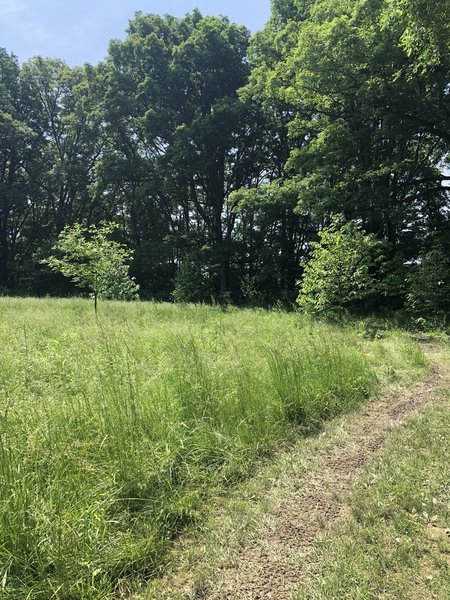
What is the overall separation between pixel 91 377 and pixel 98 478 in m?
1.78

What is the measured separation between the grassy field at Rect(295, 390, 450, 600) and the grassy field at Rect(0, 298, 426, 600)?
1019mm

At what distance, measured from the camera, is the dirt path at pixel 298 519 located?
2283 millimetres

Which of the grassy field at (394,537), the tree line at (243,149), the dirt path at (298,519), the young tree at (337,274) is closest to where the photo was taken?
the grassy field at (394,537)

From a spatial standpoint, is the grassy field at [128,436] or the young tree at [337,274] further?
the young tree at [337,274]

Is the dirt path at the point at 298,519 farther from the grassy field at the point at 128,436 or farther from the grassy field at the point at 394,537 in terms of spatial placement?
the grassy field at the point at 128,436

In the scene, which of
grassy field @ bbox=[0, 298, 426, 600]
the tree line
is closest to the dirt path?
grassy field @ bbox=[0, 298, 426, 600]

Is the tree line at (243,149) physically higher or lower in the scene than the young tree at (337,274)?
higher

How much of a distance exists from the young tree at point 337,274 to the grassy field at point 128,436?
18.6 feet

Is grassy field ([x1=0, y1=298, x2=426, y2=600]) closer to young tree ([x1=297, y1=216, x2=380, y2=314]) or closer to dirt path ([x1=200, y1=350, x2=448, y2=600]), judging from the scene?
dirt path ([x1=200, y1=350, x2=448, y2=600])

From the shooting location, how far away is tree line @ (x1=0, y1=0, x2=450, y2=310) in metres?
15.1

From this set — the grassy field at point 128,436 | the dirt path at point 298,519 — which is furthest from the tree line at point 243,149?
the dirt path at point 298,519

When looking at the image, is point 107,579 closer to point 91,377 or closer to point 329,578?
point 329,578

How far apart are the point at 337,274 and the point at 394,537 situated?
1078cm

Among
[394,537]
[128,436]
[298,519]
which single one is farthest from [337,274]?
[394,537]
